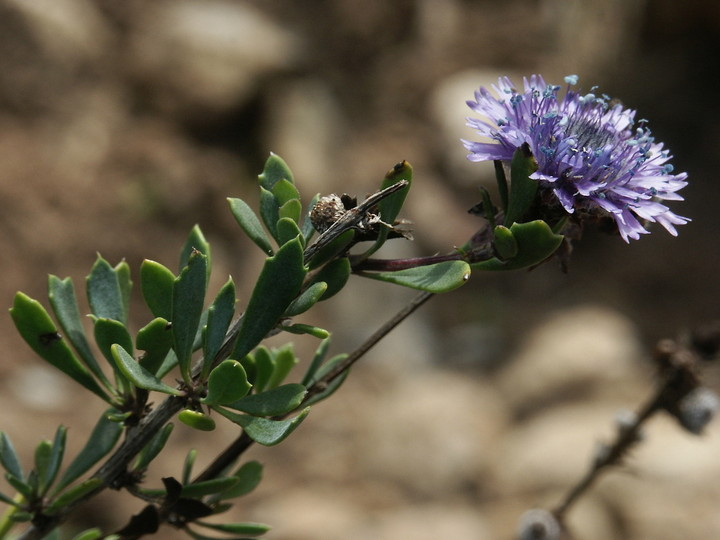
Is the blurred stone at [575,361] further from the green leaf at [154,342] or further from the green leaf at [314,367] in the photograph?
the green leaf at [154,342]

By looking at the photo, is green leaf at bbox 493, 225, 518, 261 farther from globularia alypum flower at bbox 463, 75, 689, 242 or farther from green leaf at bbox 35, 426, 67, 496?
green leaf at bbox 35, 426, 67, 496

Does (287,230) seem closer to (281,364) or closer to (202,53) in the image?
(281,364)

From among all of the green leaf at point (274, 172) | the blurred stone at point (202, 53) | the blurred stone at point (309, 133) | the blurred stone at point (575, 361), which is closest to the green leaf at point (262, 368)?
the green leaf at point (274, 172)

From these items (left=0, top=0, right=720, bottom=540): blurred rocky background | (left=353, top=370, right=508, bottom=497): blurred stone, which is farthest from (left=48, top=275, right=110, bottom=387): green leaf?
(left=353, top=370, right=508, bottom=497): blurred stone

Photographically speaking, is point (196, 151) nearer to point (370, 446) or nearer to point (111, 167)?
point (111, 167)

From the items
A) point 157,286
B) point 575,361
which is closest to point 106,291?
point 157,286

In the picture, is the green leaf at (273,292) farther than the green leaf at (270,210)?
No
